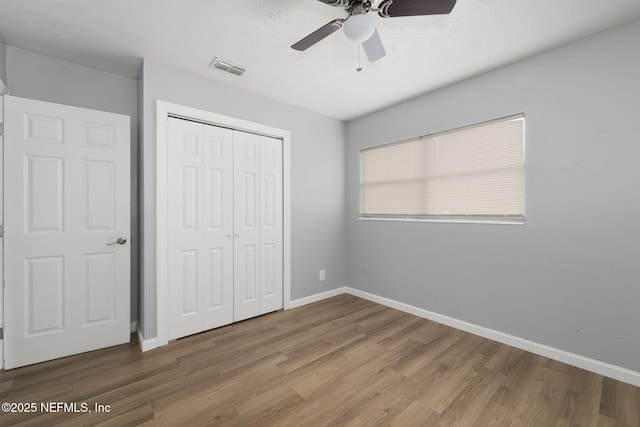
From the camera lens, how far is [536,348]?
7.55 feet

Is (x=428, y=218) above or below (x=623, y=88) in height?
below

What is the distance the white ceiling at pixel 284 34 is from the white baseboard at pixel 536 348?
2589 millimetres

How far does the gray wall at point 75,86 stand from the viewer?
226 centimetres

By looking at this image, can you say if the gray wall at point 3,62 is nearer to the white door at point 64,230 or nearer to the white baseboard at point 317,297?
the white door at point 64,230

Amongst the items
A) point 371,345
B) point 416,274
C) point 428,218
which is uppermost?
point 428,218

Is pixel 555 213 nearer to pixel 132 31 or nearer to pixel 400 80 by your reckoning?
pixel 400 80

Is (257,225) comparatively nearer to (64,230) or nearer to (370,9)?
(64,230)

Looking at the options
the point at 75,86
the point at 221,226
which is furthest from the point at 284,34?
the point at 75,86

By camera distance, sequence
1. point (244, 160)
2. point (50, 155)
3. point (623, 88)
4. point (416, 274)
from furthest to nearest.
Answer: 1. point (416, 274)
2. point (244, 160)
3. point (50, 155)
4. point (623, 88)

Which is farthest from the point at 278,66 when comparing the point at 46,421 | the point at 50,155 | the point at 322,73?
the point at 46,421

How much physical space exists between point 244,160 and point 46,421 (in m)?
2.47

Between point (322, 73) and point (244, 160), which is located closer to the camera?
point (322, 73)

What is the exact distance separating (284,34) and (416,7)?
1072mm

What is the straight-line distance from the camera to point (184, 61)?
95.6 inches
